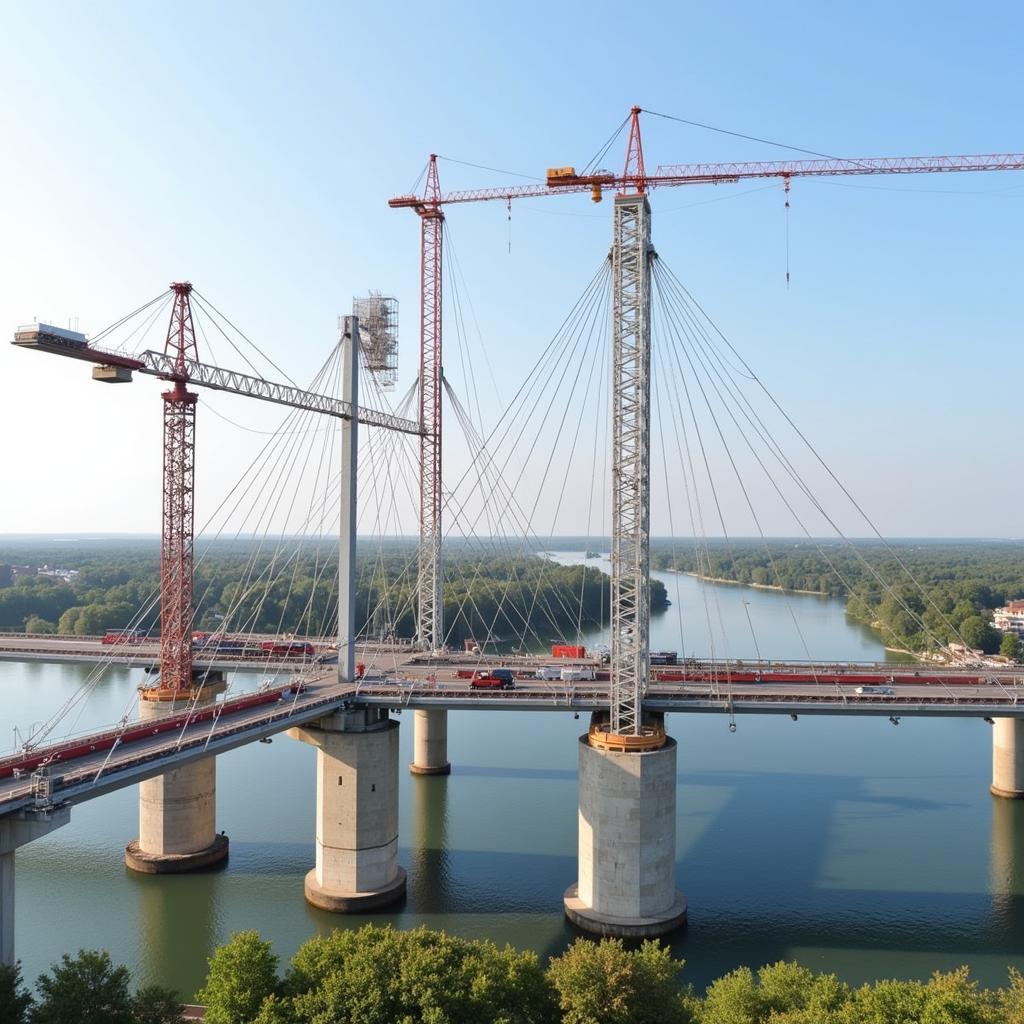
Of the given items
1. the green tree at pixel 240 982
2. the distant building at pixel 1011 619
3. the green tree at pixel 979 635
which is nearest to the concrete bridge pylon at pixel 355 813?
the green tree at pixel 240 982

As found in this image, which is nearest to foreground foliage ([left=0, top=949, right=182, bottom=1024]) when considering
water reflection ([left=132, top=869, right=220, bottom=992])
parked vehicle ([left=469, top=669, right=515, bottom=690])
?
water reflection ([left=132, top=869, right=220, bottom=992])

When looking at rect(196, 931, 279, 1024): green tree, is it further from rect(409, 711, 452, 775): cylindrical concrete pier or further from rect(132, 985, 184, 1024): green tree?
rect(409, 711, 452, 775): cylindrical concrete pier

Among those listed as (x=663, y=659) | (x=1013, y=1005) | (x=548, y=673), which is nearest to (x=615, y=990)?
(x=1013, y=1005)

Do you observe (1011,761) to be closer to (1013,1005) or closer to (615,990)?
(1013,1005)

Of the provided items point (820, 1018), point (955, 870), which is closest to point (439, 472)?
point (955, 870)

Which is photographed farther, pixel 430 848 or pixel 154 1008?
pixel 430 848

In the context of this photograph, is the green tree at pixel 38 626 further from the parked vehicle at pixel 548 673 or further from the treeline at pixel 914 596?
the treeline at pixel 914 596

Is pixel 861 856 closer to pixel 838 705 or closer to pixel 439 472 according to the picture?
pixel 838 705
